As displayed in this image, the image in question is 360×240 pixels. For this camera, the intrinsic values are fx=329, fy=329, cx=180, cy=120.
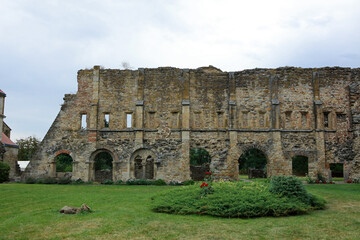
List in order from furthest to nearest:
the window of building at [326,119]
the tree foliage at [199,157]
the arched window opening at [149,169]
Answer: the tree foliage at [199,157] → the arched window opening at [149,169] → the window of building at [326,119]

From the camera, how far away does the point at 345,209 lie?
11047mm

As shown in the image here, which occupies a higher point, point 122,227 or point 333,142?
point 333,142

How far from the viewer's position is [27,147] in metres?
50.2

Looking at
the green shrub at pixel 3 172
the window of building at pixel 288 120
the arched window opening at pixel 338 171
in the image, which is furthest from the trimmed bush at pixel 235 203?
the arched window opening at pixel 338 171

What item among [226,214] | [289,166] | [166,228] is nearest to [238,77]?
[289,166]

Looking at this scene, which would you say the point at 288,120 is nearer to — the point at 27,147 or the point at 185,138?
the point at 185,138

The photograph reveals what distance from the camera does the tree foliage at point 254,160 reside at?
48.8 m

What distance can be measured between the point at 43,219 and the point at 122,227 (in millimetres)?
2562

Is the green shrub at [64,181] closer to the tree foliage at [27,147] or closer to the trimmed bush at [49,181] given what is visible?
the trimmed bush at [49,181]

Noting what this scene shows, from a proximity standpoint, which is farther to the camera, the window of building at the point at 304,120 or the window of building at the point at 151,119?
the window of building at the point at 151,119

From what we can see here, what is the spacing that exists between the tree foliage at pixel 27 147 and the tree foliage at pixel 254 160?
31.7 meters

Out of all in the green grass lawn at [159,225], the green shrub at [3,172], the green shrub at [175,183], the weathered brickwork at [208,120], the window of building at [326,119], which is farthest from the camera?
the window of building at [326,119]

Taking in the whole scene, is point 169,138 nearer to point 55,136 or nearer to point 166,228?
point 55,136

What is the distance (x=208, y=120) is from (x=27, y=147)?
117 ft
